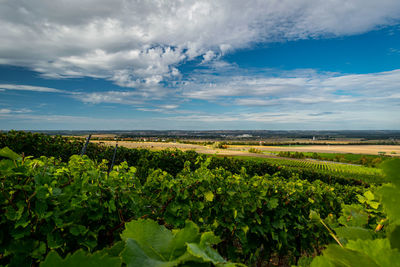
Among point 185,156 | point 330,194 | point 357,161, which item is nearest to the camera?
point 330,194

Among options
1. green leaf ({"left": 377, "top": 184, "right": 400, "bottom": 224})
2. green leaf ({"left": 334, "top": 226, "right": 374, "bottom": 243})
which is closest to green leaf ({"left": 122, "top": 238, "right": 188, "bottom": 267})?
green leaf ({"left": 377, "top": 184, "right": 400, "bottom": 224})

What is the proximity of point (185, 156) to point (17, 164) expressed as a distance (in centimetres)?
975

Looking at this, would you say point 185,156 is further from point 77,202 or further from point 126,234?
point 126,234

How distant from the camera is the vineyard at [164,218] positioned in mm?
476

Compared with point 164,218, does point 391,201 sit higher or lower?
higher

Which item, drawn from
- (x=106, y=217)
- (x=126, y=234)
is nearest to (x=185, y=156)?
(x=106, y=217)

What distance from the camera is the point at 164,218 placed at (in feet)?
9.93

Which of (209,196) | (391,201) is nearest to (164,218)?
(209,196)

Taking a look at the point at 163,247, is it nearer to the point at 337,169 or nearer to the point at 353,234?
the point at 353,234

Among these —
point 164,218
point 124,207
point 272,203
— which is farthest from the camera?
point 272,203

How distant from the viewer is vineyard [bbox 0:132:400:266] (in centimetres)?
48

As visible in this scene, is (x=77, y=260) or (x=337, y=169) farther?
(x=337, y=169)

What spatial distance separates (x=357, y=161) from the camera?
73.6 m

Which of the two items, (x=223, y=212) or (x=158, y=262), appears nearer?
(x=158, y=262)
